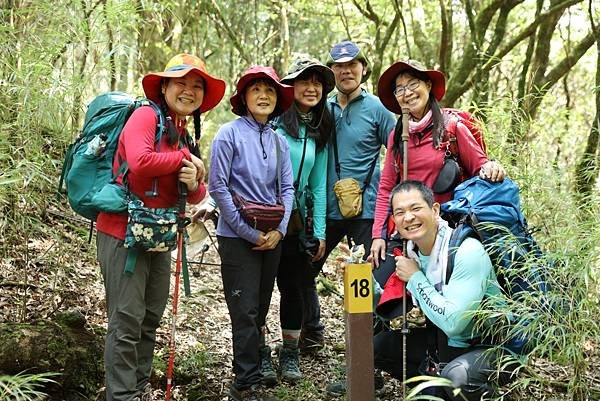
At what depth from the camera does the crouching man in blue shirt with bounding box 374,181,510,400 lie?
339 centimetres

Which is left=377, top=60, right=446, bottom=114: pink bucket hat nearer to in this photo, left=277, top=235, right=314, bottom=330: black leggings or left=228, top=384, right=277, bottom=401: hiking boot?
left=277, top=235, right=314, bottom=330: black leggings

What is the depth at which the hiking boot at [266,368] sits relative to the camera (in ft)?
15.1

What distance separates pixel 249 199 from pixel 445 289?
1522mm

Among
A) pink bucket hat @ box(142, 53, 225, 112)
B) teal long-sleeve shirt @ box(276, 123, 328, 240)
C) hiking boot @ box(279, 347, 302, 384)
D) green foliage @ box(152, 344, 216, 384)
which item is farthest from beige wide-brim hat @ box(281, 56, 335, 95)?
green foliage @ box(152, 344, 216, 384)

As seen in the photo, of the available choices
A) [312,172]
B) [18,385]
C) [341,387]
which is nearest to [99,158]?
[18,385]

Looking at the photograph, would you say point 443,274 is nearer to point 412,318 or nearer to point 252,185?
point 412,318

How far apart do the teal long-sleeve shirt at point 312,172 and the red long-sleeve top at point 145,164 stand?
1.07 meters

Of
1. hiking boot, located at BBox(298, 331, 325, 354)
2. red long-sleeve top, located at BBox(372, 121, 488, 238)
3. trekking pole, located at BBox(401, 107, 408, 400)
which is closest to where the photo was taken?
trekking pole, located at BBox(401, 107, 408, 400)

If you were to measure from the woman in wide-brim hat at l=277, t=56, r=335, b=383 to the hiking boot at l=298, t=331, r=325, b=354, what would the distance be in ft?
1.66

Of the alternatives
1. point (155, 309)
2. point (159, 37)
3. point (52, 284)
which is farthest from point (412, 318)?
point (159, 37)

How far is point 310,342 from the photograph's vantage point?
541 cm

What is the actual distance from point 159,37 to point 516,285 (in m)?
10.7

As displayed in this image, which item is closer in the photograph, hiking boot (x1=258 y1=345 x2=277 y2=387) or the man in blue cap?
hiking boot (x1=258 y1=345 x2=277 y2=387)

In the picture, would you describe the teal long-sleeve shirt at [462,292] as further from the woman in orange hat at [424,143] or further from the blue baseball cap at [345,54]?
the blue baseball cap at [345,54]
